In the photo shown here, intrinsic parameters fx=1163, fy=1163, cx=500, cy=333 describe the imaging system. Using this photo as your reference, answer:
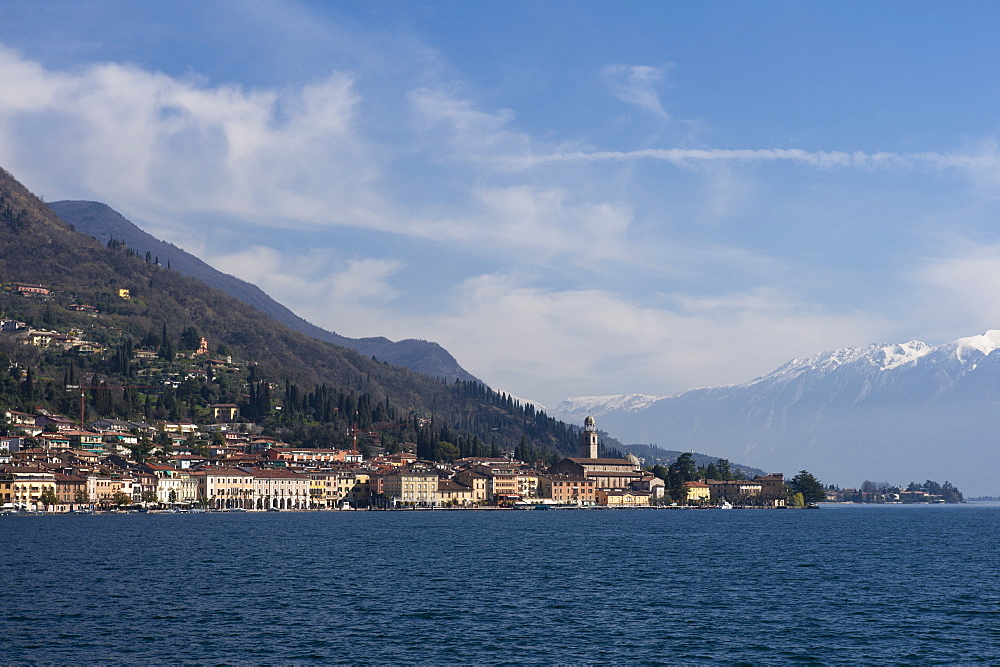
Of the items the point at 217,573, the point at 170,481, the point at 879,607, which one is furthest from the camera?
the point at 170,481

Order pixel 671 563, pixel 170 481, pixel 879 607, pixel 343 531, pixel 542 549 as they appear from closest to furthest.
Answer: pixel 879 607 < pixel 671 563 < pixel 542 549 < pixel 343 531 < pixel 170 481

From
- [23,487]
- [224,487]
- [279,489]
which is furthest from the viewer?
[279,489]

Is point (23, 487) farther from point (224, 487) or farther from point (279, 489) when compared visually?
point (279, 489)

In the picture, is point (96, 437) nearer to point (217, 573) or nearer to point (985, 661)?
point (217, 573)

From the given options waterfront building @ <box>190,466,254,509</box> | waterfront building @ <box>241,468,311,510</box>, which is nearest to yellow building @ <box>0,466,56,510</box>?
waterfront building @ <box>190,466,254,509</box>

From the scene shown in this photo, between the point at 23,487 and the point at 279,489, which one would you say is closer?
the point at 23,487

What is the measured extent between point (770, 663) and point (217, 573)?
115 feet

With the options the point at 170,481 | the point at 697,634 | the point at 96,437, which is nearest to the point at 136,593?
the point at 697,634

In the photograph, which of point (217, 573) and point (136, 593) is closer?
point (136, 593)

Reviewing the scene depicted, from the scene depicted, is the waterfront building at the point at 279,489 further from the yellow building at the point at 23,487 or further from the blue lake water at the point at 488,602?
the blue lake water at the point at 488,602

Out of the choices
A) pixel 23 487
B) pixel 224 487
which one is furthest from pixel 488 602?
pixel 224 487

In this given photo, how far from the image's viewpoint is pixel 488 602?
53375 mm

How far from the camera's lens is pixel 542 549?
287 ft

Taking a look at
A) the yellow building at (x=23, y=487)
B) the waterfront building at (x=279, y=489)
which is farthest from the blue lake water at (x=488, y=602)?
the waterfront building at (x=279, y=489)
